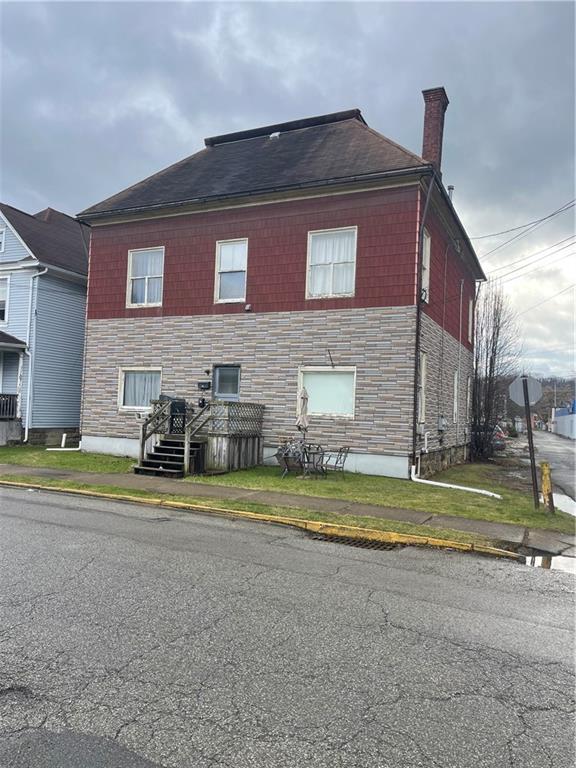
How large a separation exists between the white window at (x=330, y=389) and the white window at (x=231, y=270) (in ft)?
10.4

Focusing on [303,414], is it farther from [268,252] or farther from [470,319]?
[470,319]

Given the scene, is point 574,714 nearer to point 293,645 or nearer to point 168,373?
point 293,645

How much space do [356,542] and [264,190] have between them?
11.2 metres

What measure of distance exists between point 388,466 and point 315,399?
2.71 metres

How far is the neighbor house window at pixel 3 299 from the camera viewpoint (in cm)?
2273

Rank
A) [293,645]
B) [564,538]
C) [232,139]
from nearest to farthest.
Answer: [293,645] < [564,538] < [232,139]

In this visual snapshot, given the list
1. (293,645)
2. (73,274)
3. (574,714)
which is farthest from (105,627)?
(73,274)

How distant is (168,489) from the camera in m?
11.8

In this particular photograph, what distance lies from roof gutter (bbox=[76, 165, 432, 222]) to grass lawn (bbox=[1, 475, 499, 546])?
907 centimetres

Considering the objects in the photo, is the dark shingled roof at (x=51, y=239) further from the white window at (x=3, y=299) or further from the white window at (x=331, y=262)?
the white window at (x=331, y=262)

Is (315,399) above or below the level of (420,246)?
below

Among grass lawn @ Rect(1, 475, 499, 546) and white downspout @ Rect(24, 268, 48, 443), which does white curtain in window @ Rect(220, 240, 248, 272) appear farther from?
white downspout @ Rect(24, 268, 48, 443)

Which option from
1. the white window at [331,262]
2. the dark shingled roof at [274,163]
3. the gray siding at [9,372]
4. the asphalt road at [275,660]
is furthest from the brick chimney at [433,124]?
the gray siding at [9,372]

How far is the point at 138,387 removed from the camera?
18.2m
